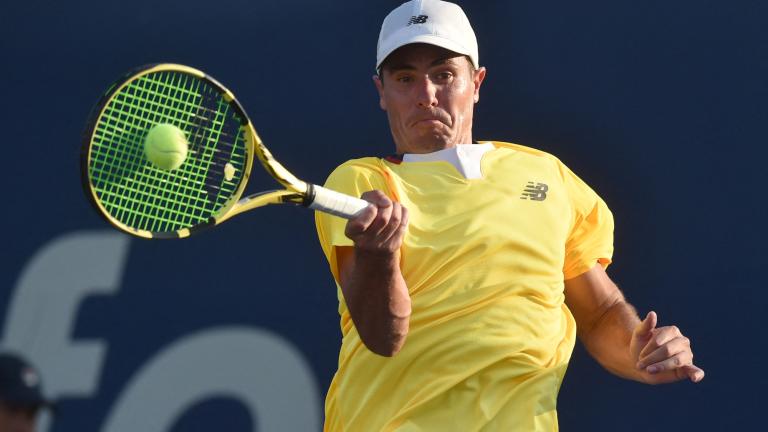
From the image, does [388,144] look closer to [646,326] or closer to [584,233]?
[584,233]

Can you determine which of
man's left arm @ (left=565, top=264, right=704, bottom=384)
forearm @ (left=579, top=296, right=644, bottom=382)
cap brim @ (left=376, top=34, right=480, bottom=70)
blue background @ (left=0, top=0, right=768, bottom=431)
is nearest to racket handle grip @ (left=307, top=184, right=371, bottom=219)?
cap brim @ (left=376, top=34, right=480, bottom=70)

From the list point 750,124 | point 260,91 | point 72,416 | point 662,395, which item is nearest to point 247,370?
point 72,416

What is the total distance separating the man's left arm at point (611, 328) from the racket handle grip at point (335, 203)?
2.67 feet

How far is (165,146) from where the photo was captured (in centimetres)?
328

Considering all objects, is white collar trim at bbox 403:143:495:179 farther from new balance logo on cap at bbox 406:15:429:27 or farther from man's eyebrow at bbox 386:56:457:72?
new balance logo on cap at bbox 406:15:429:27

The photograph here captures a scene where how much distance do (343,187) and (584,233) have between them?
669 mm

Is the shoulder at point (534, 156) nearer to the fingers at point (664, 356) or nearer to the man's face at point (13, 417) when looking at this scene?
the fingers at point (664, 356)

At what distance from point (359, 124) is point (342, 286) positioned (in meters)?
1.35

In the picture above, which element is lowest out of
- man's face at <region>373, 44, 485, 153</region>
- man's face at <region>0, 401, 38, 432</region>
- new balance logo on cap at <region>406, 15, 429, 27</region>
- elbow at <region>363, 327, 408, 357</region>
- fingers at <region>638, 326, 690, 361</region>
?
man's face at <region>0, 401, 38, 432</region>

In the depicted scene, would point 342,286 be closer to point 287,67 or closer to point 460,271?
point 460,271

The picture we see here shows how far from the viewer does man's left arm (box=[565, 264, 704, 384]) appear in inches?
143

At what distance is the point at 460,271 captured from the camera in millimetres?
3615

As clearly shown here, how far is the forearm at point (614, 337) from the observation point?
3.89 meters

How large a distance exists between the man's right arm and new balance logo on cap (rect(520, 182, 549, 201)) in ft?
1.48
